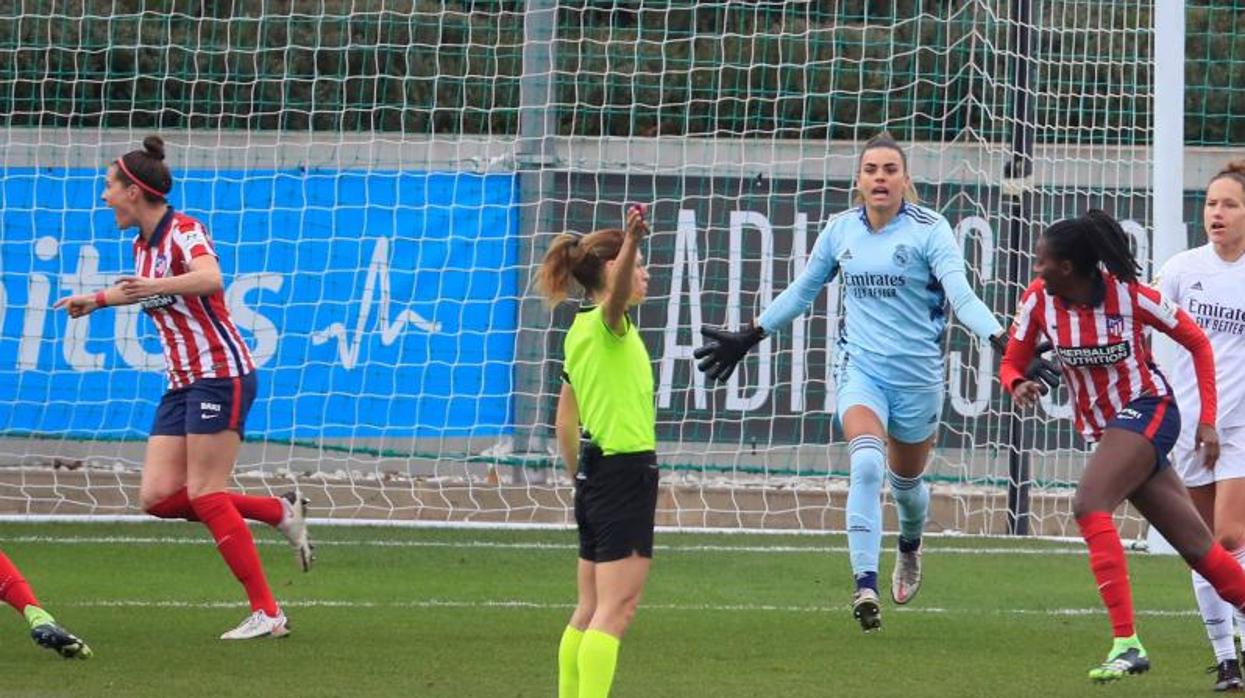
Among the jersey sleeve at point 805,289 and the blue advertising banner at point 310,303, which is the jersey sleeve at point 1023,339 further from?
the blue advertising banner at point 310,303

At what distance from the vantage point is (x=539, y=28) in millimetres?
14734

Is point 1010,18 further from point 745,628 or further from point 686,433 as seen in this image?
point 745,628

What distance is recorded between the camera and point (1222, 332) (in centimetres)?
851

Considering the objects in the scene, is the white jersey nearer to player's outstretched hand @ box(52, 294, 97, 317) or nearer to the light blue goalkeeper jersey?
the light blue goalkeeper jersey

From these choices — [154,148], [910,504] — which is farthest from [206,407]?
[910,504]

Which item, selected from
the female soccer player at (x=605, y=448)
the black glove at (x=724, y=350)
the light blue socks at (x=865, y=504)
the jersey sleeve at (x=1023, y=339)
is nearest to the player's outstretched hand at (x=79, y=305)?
the female soccer player at (x=605, y=448)

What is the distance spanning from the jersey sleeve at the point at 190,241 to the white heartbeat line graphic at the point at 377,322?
5852 millimetres

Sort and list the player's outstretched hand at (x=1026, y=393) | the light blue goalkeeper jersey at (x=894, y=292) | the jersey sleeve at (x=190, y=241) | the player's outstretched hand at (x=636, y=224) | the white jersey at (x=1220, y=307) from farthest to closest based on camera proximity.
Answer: the light blue goalkeeper jersey at (x=894, y=292) < the jersey sleeve at (x=190, y=241) < the white jersey at (x=1220, y=307) < the player's outstretched hand at (x=1026, y=393) < the player's outstretched hand at (x=636, y=224)

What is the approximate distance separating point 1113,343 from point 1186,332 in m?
0.29

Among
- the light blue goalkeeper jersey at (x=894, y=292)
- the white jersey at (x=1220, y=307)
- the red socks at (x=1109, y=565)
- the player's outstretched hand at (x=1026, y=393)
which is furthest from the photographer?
the light blue goalkeeper jersey at (x=894, y=292)

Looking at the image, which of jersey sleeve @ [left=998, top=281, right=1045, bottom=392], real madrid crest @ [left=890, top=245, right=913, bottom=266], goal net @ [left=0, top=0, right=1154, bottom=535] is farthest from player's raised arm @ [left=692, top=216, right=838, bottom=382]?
goal net @ [left=0, top=0, right=1154, bottom=535]

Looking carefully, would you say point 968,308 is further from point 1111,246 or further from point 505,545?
point 505,545

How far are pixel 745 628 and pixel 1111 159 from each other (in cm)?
668

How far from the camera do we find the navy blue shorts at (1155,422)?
7.62 metres
